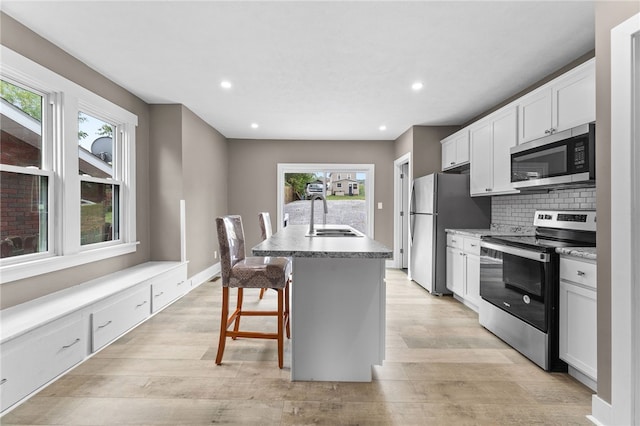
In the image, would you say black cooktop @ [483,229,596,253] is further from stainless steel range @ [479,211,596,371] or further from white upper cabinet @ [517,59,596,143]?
white upper cabinet @ [517,59,596,143]

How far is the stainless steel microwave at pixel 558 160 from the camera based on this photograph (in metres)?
2.28

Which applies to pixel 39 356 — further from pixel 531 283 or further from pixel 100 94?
pixel 531 283

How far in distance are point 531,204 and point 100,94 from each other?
4.56 m

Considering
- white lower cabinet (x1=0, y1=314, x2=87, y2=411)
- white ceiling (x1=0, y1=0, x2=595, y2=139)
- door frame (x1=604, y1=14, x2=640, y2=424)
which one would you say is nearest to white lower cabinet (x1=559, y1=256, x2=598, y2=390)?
door frame (x1=604, y1=14, x2=640, y2=424)

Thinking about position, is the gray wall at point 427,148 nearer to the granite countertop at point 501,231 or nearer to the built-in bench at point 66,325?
the granite countertop at point 501,231

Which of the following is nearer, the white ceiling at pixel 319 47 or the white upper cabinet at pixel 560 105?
the white ceiling at pixel 319 47

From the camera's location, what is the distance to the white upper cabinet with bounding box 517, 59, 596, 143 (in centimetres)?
237

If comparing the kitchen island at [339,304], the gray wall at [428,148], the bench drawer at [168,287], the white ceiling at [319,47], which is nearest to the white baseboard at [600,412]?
the kitchen island at [339,304]

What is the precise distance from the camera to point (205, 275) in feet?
15.9

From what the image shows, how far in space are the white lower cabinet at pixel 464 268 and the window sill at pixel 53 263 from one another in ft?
12.4

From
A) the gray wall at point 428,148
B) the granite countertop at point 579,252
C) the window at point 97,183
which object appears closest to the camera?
the granite countertop at point 579,252

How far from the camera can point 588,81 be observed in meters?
2.36

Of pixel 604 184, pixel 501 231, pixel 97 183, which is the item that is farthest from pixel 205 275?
pixel 604 184

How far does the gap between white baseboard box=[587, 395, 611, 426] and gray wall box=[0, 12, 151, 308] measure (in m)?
3.66
